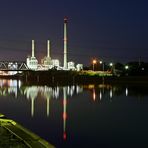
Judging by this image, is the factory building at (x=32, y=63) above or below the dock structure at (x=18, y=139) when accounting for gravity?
above

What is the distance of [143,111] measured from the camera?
22.5m

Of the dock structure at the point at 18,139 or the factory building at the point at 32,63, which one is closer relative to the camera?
the dock structure at the point at 18,139

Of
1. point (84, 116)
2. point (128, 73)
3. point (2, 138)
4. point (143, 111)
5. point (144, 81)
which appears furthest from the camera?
point (128, 73)

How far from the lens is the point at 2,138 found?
33.8ft

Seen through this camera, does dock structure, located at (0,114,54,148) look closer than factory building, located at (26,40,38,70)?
Yes

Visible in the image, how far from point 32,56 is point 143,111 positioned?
113m

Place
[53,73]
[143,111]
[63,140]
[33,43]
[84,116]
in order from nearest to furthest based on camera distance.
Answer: [63,140] → [84,116] → [143,111] → [53,73] → [33,43]

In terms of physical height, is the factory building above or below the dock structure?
above

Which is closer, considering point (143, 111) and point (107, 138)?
point (107, 138)

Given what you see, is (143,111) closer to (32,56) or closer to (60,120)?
(60,120)

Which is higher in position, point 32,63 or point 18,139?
point 32,63

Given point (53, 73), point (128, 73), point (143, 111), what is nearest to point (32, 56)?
point (53, 73)

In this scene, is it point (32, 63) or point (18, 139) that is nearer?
point (18, 139)

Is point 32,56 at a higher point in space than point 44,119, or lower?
higher
